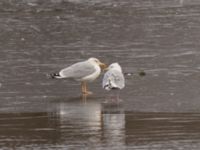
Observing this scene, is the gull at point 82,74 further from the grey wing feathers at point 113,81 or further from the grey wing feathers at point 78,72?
the grey wing feathers at point 113,81

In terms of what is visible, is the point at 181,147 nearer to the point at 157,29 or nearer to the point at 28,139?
the point at 28,139

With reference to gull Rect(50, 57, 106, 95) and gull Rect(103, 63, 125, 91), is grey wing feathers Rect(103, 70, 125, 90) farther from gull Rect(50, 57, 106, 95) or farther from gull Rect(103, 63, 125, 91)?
gull Rect(50, 57, 106, 95)

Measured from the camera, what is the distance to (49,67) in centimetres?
1573

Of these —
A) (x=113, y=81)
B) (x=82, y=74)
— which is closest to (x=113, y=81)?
(x=113, y=81)

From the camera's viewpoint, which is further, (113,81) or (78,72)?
(78,72)

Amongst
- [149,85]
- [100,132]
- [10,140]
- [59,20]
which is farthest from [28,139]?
[59,20]

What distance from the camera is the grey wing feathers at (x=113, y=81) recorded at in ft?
41.9

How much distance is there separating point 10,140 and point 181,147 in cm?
193

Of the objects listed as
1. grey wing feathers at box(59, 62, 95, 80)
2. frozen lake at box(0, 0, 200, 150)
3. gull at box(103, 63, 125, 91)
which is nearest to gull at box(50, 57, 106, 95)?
grey wing feathers at box(59, 62, 95, 80)

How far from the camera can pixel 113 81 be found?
12.9 m

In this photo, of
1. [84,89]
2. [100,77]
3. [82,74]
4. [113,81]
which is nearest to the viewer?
[113,81]

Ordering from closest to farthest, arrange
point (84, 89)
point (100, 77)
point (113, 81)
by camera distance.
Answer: point (113, 81) → point (84, 89) → point (100, 77)

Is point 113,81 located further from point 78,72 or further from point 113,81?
point 78,72

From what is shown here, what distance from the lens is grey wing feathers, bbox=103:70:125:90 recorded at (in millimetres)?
12773
